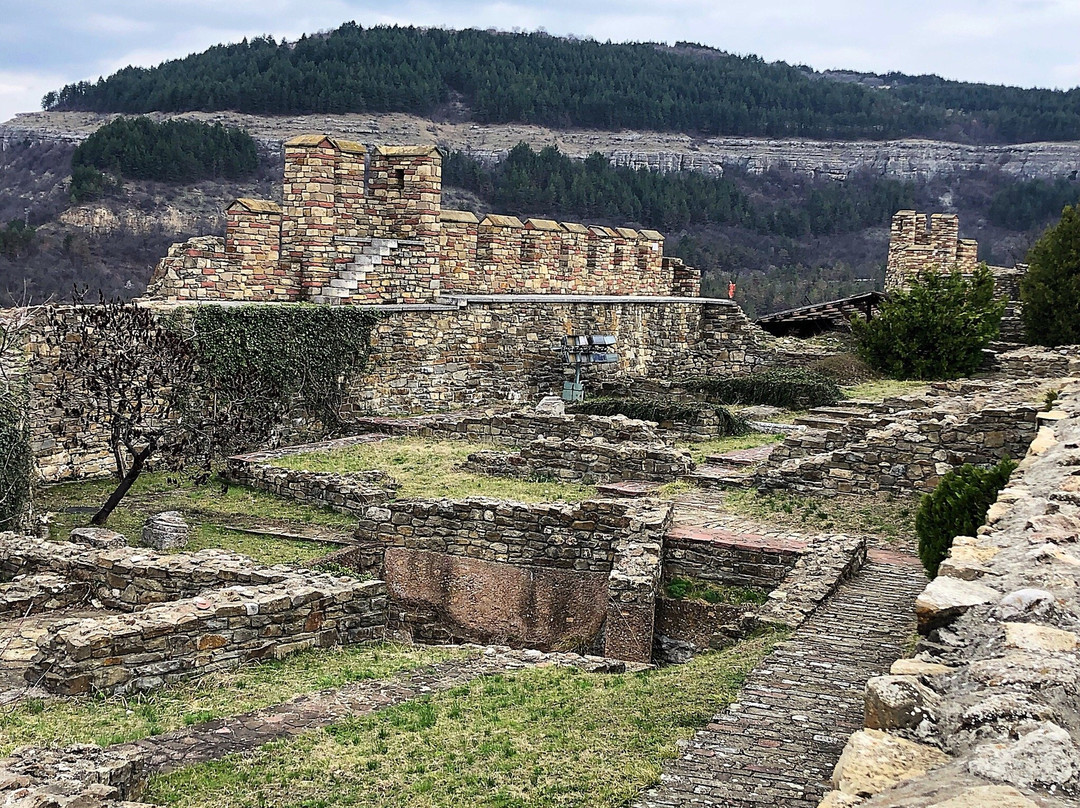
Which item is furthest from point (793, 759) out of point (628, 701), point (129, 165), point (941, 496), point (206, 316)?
point (129, 165)

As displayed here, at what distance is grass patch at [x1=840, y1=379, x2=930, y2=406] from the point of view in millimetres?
17734

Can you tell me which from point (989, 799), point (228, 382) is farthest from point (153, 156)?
point (989, 799)

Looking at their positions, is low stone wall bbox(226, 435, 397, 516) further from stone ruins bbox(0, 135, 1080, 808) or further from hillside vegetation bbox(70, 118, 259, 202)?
hillside vegetation bbox(70, 118, 259, 202)

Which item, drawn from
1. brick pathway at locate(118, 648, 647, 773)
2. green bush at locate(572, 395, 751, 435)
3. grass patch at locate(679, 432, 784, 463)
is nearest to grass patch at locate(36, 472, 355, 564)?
brick pathway at locate(118, 648, 647, 773)

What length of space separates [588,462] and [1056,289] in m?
14.2

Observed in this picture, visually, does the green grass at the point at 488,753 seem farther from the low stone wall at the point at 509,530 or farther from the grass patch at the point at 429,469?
the grass patch at the point at 429,469

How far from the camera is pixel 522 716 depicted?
6.35 meters

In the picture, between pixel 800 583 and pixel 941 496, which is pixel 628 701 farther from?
pixel 941 496

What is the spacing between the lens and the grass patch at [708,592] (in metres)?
8.97

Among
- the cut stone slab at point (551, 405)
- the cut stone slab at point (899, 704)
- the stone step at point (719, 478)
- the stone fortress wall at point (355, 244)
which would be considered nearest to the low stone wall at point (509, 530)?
the stone step at point (719, 478)

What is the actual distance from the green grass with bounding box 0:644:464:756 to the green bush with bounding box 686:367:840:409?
35.5 feet

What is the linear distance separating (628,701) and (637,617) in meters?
2.30

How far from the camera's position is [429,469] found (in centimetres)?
1320

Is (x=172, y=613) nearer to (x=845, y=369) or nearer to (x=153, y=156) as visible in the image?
(x=845, y=369)
